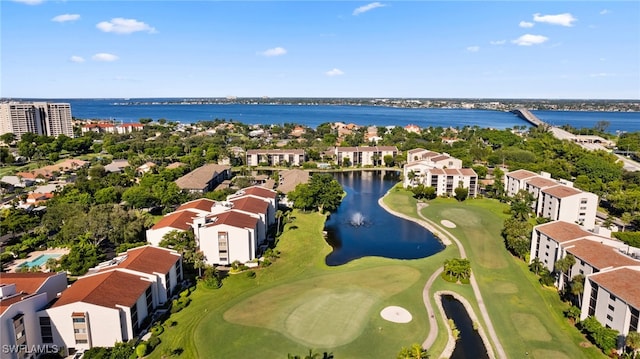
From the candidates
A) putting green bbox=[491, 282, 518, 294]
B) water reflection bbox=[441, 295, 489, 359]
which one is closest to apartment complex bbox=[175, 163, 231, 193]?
water reflection bbox=[441, 295, 489, 359]

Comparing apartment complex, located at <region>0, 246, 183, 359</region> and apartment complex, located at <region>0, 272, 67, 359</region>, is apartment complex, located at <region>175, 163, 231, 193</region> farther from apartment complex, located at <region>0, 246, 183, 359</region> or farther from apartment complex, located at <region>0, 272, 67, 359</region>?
apartment complex, located at <region>0, 272, 67, 359</region>

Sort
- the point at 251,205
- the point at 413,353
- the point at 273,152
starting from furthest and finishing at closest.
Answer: the point at 273,152 < the point at 251,205 < the point at 413,353

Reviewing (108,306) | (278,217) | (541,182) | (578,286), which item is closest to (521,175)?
(541,182)

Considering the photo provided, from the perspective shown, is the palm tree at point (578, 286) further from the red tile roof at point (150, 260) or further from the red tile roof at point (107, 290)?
the red tile roof at point (107, 290)

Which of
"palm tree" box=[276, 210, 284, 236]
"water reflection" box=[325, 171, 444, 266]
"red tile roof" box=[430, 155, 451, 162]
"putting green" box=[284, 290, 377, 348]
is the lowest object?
"water reflection" box=[325, 171, 444, 266]

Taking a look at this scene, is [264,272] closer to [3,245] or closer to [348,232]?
[348,232]

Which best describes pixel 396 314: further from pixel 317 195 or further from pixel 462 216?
pixel 462 216
